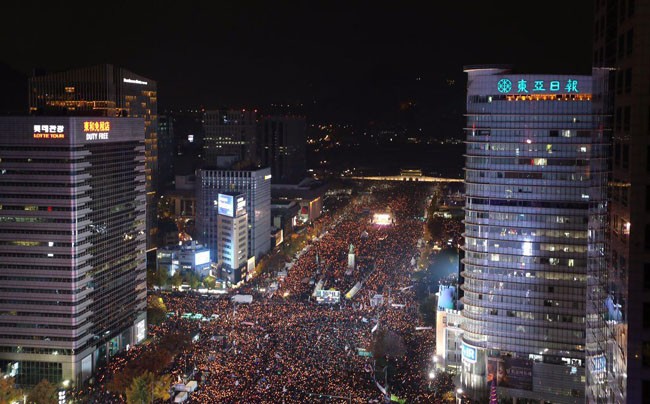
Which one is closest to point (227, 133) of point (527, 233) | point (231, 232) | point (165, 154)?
point (165, 154)

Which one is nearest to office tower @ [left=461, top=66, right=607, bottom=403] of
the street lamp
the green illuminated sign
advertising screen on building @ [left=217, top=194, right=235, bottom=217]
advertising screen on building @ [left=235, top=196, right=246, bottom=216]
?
the green illuminated sign

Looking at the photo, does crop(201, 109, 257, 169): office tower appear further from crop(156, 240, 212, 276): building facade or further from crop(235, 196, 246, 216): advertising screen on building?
crop(156, 240, 212, 276): building facade

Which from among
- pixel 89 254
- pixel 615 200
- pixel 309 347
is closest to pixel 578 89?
pixel 309 347

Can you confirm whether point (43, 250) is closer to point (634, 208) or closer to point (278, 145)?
point (634, 208)

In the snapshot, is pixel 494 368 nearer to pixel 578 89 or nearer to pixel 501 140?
pixel 501 140

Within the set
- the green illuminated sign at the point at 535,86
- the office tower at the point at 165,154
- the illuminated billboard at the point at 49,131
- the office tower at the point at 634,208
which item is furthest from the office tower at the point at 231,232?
the office tower at the point at 634,208

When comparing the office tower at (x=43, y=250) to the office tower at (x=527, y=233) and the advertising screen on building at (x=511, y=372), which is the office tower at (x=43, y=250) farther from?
the advertising screen on building at (x=511, y=372)
